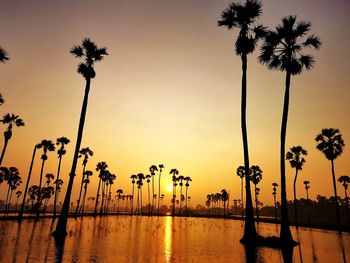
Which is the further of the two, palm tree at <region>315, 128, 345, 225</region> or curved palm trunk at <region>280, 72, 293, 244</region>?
palm tree at <region>315, 128, 345, 225</region>

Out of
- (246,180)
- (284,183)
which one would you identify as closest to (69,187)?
(246,180)

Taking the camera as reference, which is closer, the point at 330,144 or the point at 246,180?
the point at 246,180

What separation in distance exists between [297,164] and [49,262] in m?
52.5

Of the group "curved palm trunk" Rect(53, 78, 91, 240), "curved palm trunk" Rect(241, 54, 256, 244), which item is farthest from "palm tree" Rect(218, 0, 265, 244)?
"curved palm trunk" Rect(53, 78, 91, 240)

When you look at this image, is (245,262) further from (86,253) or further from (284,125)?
(284,125)

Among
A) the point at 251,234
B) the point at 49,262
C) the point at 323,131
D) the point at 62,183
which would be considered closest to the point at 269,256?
the point at 251,234

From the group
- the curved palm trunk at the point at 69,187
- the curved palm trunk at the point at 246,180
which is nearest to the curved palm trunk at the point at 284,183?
the curved palm trunk at the point at 246,180

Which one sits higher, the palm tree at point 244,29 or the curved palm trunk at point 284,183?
the palm tree at point 244,29

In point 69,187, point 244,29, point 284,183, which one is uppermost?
point 244,29

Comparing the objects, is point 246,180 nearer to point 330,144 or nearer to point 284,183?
point 284,183

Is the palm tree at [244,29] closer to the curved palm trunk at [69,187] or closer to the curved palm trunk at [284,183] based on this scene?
the curved palm trunk at [284,183]

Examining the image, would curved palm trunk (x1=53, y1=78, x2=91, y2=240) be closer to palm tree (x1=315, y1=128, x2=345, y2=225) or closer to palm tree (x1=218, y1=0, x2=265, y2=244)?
palm tree (x1=218, y1=0, x2=265, y2=244)

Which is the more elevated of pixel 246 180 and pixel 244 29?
pixel 244 29

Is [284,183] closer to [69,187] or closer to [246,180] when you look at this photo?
[246,180]
